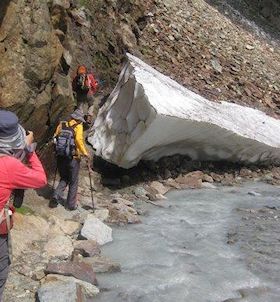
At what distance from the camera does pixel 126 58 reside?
12.0 m

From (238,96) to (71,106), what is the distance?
27.5 ft

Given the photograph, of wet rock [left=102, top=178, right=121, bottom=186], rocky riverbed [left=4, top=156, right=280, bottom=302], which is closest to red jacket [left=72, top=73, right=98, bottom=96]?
rocky riverbed [left=4, top=156, right=280, bottom=302]

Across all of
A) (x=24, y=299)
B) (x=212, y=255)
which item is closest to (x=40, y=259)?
(x=24, y=299)

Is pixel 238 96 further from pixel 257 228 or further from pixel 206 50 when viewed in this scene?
pixel 257 228

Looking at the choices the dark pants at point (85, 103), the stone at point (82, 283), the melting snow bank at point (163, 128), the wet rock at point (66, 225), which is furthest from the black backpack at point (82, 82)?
the stone at point (82, 283)

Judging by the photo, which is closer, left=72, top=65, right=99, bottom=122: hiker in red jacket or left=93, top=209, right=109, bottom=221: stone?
left=93, top=209, right=109, bottom=221: stone

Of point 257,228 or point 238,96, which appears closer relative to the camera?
point 257,228

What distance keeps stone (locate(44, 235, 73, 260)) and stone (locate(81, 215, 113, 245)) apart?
0.31 meters

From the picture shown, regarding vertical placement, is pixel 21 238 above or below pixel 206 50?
below

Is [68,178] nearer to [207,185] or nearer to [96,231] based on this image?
[96,231]

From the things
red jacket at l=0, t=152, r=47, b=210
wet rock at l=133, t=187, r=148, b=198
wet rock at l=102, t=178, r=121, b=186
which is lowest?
wet rock at l=102, t=178, r=121, b=186

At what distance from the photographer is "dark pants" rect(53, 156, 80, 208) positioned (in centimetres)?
809

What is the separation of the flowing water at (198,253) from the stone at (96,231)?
0.43ft

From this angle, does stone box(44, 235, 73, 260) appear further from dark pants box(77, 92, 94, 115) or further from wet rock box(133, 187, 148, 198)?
dark pants box(77, 92, 94, 115)
